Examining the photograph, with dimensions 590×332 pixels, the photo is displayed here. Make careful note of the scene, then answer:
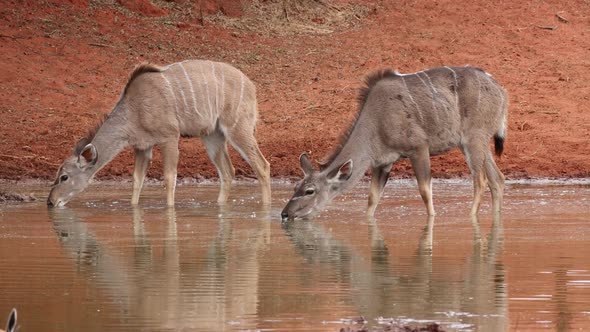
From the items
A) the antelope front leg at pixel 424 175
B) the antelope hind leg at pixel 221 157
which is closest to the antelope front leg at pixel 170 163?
the antelope hind leg at pixel 221 157

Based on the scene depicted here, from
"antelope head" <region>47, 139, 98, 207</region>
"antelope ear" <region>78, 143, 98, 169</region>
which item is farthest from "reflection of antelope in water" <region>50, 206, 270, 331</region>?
"antelope ear" <region>78, 143, 98, 169</region>

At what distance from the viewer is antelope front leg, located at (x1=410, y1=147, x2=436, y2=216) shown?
554 inches

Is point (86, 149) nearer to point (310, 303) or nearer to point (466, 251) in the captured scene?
point (466, 251)

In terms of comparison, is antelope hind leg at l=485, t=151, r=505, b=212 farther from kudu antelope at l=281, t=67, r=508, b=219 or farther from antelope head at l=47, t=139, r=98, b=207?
antelope head at l=47, t=139, r=98, b=207

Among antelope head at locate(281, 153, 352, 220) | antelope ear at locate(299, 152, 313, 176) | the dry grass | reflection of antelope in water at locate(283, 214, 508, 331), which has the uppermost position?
the dry grass

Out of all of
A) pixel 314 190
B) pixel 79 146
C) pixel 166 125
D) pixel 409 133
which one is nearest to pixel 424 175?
pixel 409 133

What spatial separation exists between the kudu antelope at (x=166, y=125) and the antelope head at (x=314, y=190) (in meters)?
1.67

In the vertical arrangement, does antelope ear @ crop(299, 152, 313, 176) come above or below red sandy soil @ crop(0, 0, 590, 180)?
below

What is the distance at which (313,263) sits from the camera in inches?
422

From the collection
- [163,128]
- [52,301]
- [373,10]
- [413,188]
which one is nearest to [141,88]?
[163,128]

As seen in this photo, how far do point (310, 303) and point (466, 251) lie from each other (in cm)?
281

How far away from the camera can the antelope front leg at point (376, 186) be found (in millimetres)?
14086

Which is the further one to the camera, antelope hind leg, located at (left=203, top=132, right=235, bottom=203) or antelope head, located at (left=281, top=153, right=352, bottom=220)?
antelope hind leg, located at (left=203, top=132, right=235, bottom=203)

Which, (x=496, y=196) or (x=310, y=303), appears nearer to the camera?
(x=310, y=303)
